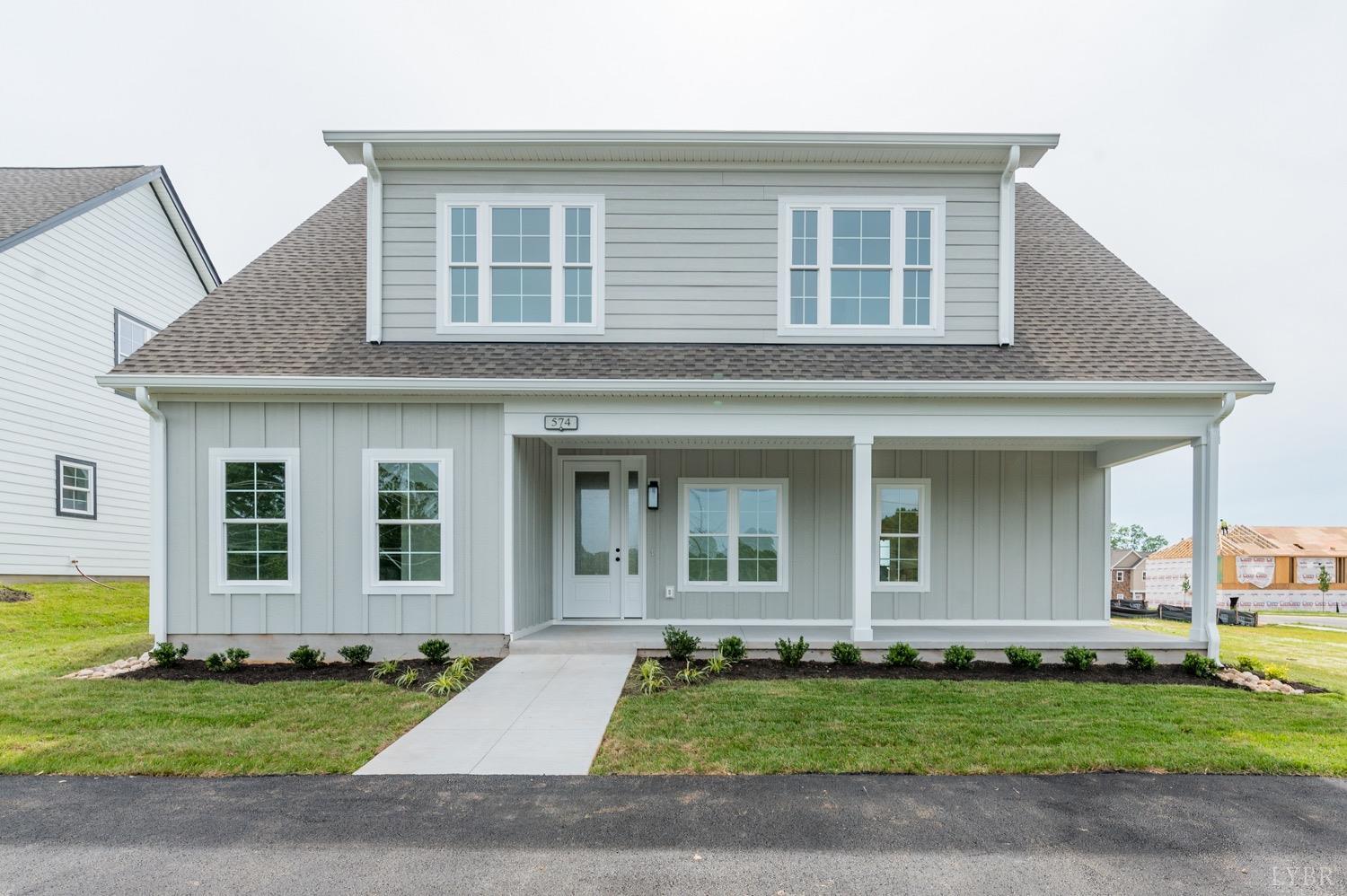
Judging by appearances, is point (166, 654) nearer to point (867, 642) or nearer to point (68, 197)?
point (867, 642)

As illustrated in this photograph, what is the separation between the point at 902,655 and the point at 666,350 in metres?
4.16

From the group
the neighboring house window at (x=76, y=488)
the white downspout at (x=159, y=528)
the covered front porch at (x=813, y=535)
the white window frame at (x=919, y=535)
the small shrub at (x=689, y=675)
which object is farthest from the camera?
the neighboring house window at (x=76, y=488)

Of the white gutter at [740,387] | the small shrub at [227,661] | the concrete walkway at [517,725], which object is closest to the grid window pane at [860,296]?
the white gutter at [740,387]

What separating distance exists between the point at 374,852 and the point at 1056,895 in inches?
125

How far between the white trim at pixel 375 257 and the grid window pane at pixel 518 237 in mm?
1295

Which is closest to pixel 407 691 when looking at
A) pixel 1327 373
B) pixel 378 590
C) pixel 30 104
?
pixel 378 590

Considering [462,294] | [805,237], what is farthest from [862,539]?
[462,294]

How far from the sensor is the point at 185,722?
18.5 feet

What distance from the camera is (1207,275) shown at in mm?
33750

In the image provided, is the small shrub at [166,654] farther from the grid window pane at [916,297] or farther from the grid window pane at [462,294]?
the grid window pane at [916,297]

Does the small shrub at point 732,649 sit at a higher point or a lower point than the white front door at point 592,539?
lower

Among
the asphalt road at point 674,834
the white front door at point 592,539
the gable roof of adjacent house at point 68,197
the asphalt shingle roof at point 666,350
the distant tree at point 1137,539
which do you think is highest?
the gable roof of adjacent house at point 68,197

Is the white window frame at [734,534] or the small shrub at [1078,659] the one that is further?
the white window frame at [734,534]

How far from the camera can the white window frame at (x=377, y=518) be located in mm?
7887
